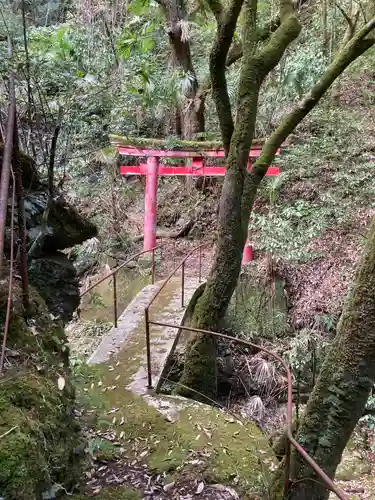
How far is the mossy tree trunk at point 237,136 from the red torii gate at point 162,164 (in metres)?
3.94

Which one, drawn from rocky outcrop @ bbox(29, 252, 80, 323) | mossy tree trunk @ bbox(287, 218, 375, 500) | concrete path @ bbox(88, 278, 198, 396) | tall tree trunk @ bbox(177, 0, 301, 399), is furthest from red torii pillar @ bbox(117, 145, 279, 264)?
mossy tree trunk @ bbox(287, 218, 375, 500)

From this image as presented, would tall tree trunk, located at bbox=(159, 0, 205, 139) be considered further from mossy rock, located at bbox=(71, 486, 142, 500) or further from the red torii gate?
mossy rock, located at bbox=(71, 486, 142, 500)

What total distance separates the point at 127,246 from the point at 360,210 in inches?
234

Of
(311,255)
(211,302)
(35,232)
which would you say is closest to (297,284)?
(311,255)

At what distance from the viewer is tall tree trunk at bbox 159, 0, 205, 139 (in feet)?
32.4

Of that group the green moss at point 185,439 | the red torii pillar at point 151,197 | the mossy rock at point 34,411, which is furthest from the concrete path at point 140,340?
the red torii pillar at point 151,197

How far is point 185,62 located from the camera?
433 inches

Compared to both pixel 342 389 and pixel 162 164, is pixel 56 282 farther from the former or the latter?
pixel 162 164

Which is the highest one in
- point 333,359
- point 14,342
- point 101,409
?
point 14,342

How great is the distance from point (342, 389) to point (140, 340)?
3.85m

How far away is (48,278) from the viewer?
384 cm

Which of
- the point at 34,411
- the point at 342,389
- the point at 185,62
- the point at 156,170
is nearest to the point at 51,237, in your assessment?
the point at 34,411

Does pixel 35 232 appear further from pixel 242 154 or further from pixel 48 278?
pixel 242 154

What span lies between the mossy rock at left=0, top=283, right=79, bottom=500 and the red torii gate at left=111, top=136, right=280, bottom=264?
7.13 meters
